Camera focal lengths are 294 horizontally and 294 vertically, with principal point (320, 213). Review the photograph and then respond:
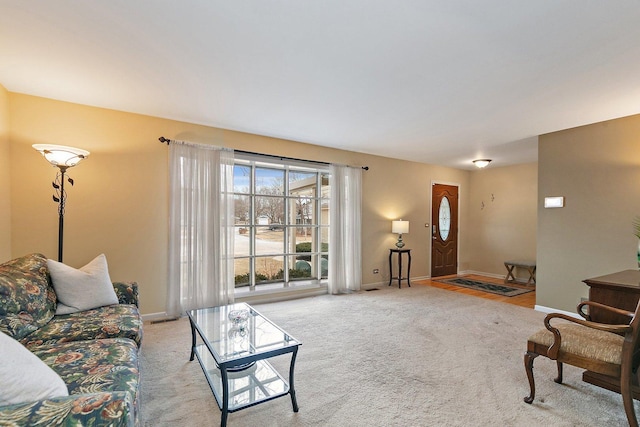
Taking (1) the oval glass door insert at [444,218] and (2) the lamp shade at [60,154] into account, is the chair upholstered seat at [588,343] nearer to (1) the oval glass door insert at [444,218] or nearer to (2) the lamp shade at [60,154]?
(2) the lamp shade at [60,154]

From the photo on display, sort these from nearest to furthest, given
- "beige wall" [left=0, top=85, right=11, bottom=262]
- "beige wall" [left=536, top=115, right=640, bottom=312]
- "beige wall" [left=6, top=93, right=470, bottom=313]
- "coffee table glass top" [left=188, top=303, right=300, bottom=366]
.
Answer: "coffee table glass top" [left=188, top=303, right=300, bottom=366], "beige wall" [left=0, top=85, right=11, bottom=262], "beige wall" [left=6, top=93, right=470, bottom=313], "beige wall" [left=536, top=115, right=640, bottom=312]

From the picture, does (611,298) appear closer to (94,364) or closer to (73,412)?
(73,412)

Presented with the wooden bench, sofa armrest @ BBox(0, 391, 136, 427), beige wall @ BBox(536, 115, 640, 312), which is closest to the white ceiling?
beige wall @ BBox(536, 115, 640, 312)

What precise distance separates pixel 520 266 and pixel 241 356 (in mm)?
6243

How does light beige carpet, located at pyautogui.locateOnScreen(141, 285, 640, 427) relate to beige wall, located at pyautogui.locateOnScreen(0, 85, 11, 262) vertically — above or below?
below

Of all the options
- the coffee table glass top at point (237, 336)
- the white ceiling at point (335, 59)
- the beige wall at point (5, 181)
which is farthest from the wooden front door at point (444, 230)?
the beige wall at point (5, 181)

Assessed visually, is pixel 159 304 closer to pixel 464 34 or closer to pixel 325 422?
pixel 325 422

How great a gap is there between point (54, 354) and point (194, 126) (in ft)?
9.99

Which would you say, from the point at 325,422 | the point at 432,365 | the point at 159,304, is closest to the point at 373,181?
the point at 432,365

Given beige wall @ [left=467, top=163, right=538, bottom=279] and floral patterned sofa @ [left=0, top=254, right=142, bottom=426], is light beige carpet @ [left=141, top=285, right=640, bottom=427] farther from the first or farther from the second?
beige wall @ [left=467, top=163, right=538, bottom=279]

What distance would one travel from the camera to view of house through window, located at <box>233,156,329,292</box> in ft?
15.2

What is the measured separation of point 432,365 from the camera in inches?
103

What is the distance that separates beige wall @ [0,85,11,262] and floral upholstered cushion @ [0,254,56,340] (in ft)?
2.68

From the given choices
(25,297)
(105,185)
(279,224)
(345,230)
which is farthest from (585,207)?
(105,185)
